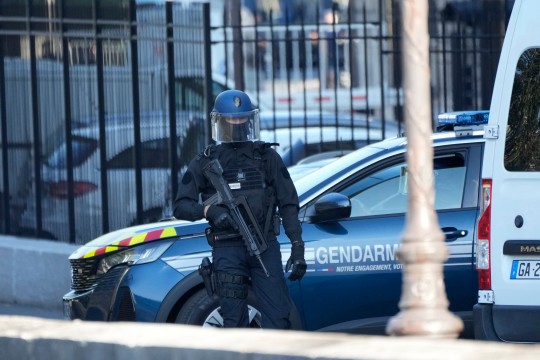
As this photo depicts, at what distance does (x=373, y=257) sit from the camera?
787cm

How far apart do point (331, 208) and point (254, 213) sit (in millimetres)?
547

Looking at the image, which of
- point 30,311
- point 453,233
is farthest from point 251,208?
point 30,311

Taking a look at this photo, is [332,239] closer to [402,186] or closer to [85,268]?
[402,186]

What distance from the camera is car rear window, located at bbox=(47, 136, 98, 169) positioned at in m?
11.8

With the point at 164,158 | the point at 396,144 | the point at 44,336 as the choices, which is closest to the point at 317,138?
the point at 164,158

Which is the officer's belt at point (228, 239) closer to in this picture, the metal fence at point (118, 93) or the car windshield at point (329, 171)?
the car windshield at point (329, 171)

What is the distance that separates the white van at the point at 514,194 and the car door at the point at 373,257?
914 millimetres

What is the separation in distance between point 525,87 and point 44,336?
314cm

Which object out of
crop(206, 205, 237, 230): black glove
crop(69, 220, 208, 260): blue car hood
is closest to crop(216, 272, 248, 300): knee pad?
crop(206, 205, 237, 230): black glove

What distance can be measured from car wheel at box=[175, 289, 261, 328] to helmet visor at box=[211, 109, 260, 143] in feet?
3.36

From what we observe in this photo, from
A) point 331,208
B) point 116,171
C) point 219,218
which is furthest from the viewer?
point 116,171

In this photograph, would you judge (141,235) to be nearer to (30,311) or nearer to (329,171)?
(329,171)

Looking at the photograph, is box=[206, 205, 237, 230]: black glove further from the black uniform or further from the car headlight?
the car headlight

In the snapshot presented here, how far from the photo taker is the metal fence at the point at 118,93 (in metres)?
11.4
